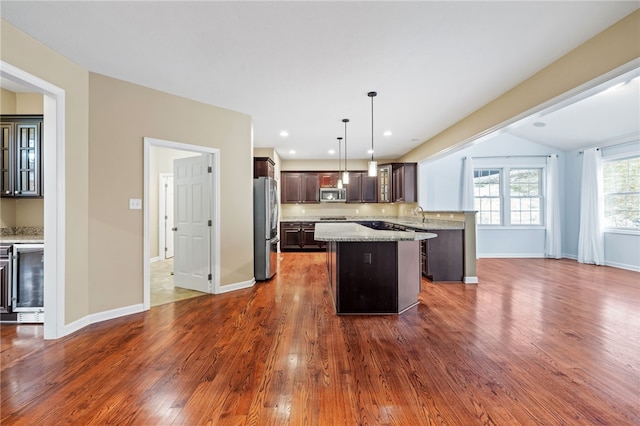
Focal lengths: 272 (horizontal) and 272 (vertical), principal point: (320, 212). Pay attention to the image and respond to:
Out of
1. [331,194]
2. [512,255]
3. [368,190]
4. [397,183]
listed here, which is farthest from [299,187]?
[512,255]

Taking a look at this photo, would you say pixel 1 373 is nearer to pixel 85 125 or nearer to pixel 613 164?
pixel 85 125

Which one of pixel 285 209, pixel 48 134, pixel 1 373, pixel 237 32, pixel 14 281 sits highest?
pixel 237 32

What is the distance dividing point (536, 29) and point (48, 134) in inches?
174

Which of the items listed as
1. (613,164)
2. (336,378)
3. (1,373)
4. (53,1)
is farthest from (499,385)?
(613,164)

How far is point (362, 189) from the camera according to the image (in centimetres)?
783

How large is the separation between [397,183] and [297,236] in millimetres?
3021

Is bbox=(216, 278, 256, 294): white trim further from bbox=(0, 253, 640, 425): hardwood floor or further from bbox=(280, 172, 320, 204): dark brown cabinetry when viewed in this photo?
bbox=(280, 172, 320, 204): dark brown cabinetry

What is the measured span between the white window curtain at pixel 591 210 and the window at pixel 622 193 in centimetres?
12

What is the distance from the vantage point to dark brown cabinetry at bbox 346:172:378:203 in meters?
7.84

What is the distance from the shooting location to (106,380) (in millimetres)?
1876

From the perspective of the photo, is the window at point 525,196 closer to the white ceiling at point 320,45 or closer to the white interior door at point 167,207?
the white ceiling at point 320,45

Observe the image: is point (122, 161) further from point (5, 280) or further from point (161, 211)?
point (161, 211)

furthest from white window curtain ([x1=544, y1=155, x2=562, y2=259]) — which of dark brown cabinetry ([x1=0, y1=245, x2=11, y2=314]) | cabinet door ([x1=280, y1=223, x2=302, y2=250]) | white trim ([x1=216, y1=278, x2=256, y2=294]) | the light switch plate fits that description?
dark brown cabinetry ([x1=0, y1=245, x2=11, y2=314])

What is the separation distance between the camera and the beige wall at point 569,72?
2125 millimetres
